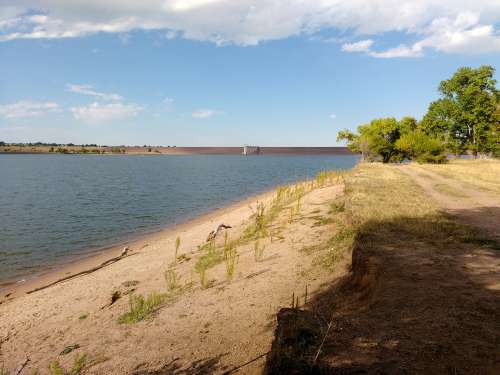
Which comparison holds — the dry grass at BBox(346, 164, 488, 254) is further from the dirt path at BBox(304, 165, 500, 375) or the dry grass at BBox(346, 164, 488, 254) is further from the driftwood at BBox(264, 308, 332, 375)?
the driftwood at BBox(264, 308, 332, 375)

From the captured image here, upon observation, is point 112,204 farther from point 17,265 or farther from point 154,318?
point 154,318

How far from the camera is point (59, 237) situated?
20.9m

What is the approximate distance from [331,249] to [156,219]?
726 inches

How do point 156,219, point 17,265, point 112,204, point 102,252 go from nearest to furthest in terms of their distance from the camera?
1. point 17,265
2. point 102,252
3. point 156,219
4. point 112,204

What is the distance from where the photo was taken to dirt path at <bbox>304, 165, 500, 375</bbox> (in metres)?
4.48

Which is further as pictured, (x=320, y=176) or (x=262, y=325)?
(x=320, y=176)

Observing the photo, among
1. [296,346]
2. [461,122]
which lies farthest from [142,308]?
[461,122]

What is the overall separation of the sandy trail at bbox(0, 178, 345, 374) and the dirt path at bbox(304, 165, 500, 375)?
4.23 feet

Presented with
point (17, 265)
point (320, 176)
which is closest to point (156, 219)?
point (17, 265)

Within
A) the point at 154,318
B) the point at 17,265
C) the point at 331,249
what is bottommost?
the point at 17,265

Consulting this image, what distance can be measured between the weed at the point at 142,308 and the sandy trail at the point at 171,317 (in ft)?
0.69

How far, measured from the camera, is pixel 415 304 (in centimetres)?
618

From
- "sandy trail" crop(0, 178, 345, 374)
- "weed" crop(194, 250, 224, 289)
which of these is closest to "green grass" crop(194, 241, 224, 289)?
"weed" crop(194, 250, 224, 289)

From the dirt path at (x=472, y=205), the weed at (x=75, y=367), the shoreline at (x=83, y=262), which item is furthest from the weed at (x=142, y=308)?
the dirt path at (x=472, y=205)
